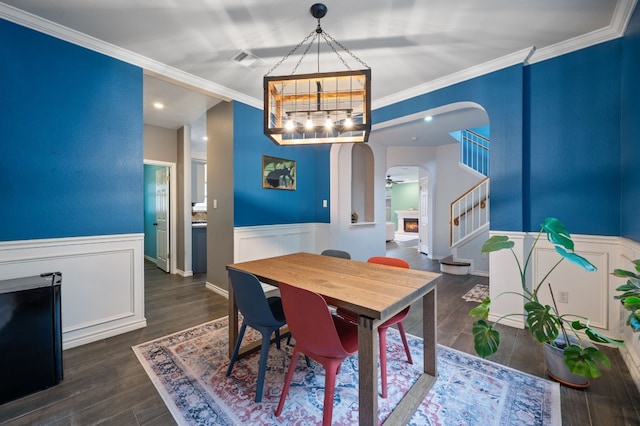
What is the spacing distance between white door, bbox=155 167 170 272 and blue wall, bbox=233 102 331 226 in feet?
7.24

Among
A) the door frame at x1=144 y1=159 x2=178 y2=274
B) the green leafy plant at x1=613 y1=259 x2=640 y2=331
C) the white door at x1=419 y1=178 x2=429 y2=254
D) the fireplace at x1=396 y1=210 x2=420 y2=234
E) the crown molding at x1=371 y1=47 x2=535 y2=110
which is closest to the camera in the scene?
the green leafy plant at x1=613 y1=259 x2=640 y2=331

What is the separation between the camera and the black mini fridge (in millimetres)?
1624

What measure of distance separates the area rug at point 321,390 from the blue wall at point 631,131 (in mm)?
1391

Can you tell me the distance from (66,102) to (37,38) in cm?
51

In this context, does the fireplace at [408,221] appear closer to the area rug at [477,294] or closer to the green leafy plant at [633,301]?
the area rug at [477,294]

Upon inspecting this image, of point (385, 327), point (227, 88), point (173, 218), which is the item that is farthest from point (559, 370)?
point (173, 218)

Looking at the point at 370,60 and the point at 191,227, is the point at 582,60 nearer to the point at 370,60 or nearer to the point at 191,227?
the point at 370,60

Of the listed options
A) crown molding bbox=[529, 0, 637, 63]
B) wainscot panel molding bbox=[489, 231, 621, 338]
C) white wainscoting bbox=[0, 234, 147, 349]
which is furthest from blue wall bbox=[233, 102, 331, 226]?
crown molding bbox=[529, 0, 637, 63]

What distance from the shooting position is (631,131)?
197 centimetres

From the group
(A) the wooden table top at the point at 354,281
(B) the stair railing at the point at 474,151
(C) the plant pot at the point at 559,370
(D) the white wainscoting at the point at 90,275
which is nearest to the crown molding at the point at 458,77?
(A) the wooden table top at the point at 354,281

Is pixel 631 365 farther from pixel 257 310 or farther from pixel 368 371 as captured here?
pixel 257 310

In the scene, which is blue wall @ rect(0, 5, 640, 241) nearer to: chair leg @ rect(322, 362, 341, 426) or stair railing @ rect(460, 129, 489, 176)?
chair leg @ rect(322, 362, 341, 426)

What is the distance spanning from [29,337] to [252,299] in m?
1.52

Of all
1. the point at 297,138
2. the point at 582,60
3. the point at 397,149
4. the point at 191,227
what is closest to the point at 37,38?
the point at 297,138
